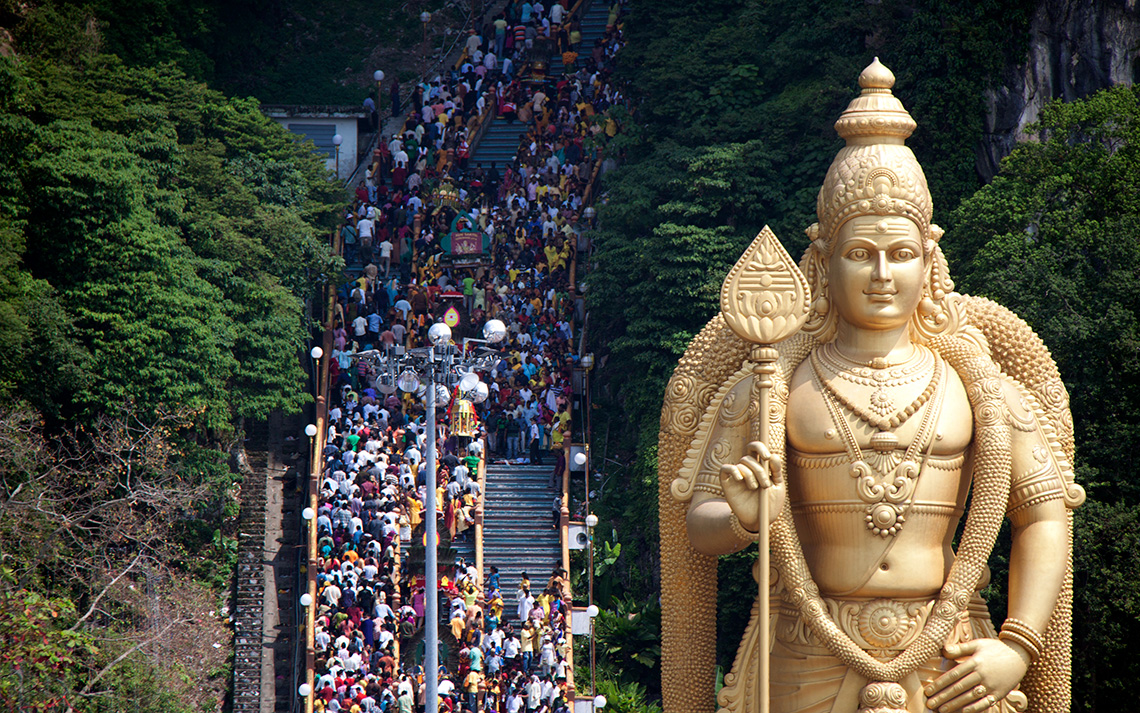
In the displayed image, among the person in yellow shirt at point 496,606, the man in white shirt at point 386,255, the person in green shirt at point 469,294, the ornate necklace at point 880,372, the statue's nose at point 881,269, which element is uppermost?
the man in white shirt at point 386,255

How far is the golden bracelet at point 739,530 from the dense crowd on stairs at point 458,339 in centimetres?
1030

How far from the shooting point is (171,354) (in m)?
32.2

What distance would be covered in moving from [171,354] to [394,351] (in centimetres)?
813

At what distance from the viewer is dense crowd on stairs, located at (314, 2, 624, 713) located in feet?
96.9

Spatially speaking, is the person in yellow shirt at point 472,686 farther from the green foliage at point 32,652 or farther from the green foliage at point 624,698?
the green foliage at point 32,652

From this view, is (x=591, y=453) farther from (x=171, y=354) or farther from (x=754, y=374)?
(x=754, y=374)

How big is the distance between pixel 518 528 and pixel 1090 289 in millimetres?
11459

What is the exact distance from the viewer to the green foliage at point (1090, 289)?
24266 mm

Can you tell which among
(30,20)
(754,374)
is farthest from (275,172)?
(754,374)

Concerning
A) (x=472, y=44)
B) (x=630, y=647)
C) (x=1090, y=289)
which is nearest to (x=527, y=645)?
(x=630, y=647)

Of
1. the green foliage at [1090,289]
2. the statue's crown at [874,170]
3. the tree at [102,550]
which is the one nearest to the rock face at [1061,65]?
the green foliage at [1090,289]

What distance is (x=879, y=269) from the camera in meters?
14.6

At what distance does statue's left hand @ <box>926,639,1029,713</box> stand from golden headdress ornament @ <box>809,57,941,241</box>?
3407 millimetres

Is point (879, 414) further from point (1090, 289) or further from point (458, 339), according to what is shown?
point (458, 339)
